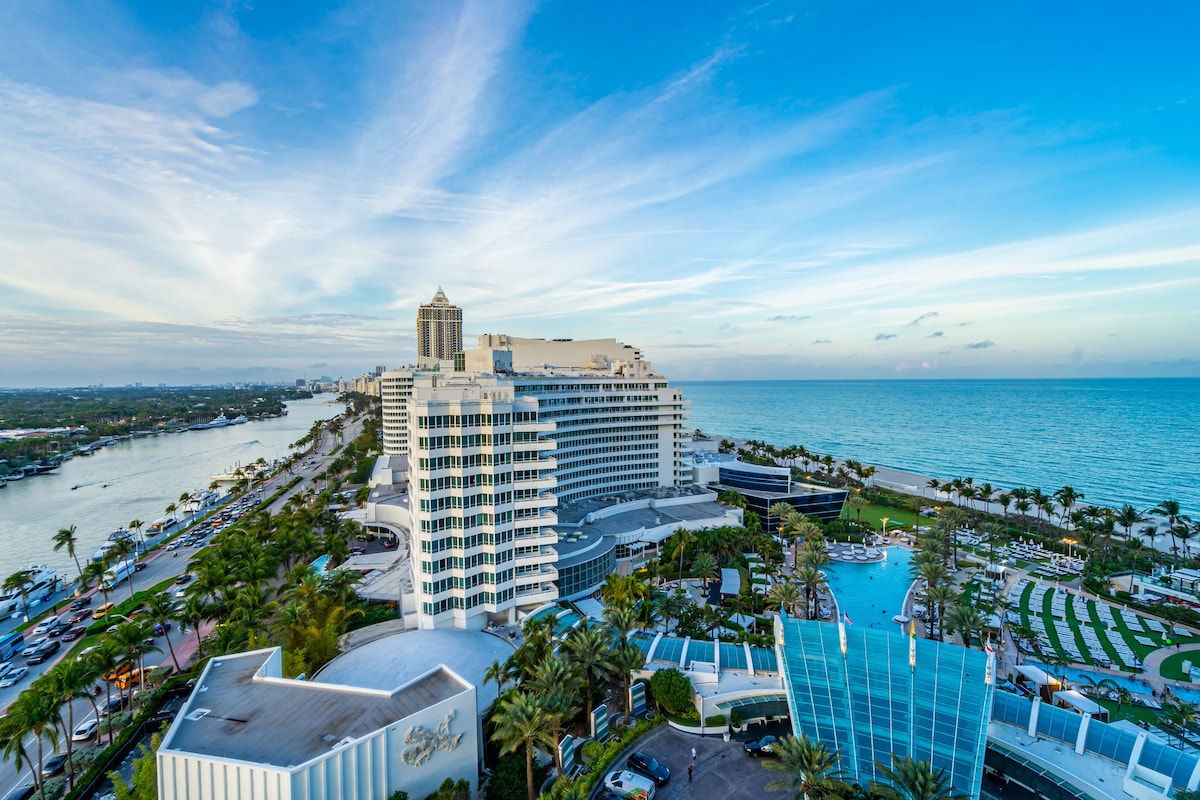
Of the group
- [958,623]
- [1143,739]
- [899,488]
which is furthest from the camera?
[899,488]

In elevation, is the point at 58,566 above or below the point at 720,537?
below

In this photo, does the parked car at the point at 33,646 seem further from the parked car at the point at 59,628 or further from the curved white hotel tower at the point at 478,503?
the curved white hotel tower at the point at 478,503

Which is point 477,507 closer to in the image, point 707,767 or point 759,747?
point 707,767

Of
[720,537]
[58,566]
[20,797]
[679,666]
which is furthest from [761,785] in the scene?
[58,566]

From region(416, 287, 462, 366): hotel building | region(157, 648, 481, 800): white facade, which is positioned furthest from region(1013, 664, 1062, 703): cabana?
region(416, 287, 462, 366): hotel building

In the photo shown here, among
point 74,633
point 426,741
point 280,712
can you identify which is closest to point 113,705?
point 74,633

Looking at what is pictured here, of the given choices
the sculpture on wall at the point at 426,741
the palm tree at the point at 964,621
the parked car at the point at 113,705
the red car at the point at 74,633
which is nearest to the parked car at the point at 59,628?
the red car at the point at 74,633

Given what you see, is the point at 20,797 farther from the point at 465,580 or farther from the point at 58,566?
the point at 58,566
